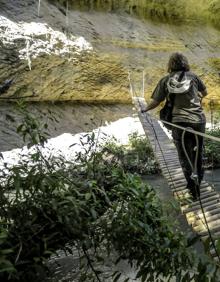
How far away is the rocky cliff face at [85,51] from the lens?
750 centimetres

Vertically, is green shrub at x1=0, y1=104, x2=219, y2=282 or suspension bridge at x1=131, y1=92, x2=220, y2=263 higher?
green shrub at x1=0, y1=104, x2=219, y2=282

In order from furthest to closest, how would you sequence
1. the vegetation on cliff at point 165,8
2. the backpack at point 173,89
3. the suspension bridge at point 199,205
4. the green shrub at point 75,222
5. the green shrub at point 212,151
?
1. the vegetation on cliff at point 165,8
2. the green shrub at point 212,151
3. the backpack at point 173,89
4. the suspension bridge at point 199,205
5. the green shrub at point 75,222

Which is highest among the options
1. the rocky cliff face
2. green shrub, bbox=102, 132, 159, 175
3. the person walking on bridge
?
the person walking on bridge

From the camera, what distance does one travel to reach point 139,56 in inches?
376

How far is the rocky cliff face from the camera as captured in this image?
7500 millimetres

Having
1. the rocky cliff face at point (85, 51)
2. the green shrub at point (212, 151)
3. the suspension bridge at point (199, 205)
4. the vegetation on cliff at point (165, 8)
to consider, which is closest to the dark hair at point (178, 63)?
the suspension bridge at point (199, 205)

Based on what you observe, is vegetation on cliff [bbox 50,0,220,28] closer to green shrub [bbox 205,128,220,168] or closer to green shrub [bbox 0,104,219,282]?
green shrub [bbox 205,128,220,168]

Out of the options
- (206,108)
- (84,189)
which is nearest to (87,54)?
(206,108)

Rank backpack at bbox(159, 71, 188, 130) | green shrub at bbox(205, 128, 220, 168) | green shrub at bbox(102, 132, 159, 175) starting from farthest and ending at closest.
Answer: green shrub at bbox(205, 128, 220, 168)
green shrub at bbox(102, 132, 159, 175)
backpack at bbox(159, 71, 188, 130)

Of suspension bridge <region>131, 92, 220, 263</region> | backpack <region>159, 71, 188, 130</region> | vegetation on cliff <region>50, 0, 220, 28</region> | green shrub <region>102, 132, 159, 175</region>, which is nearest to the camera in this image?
suspension bridge <region>131, 92, 220, 263</region>

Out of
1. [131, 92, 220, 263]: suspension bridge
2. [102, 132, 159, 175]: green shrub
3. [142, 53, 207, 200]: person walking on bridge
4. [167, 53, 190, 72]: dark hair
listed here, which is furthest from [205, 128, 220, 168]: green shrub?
[167, 53, 190, 72]: dark hair

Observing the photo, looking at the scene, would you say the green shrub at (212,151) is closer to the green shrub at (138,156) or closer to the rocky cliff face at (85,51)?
the green shrub at (138,156)

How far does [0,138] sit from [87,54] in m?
2.94

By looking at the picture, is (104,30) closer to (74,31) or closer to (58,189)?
(74,31)
